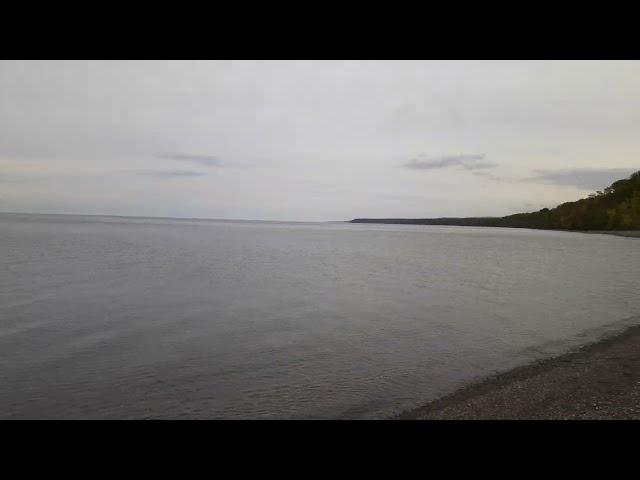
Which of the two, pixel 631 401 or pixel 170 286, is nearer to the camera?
pixel 631 401

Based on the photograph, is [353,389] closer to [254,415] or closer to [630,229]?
[254,415]

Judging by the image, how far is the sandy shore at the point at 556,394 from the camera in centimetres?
805

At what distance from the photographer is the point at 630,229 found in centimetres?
13212

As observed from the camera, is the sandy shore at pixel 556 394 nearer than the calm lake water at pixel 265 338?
Yes

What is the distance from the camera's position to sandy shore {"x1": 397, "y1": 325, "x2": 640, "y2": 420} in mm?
8047

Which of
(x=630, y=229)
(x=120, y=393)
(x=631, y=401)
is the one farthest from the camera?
(x=630, y=229)

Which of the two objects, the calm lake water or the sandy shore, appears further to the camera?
the calm lake water

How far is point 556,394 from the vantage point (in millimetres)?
9094

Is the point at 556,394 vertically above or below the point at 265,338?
above

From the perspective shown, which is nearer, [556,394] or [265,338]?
[556,394]

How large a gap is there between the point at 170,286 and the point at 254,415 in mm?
20676
